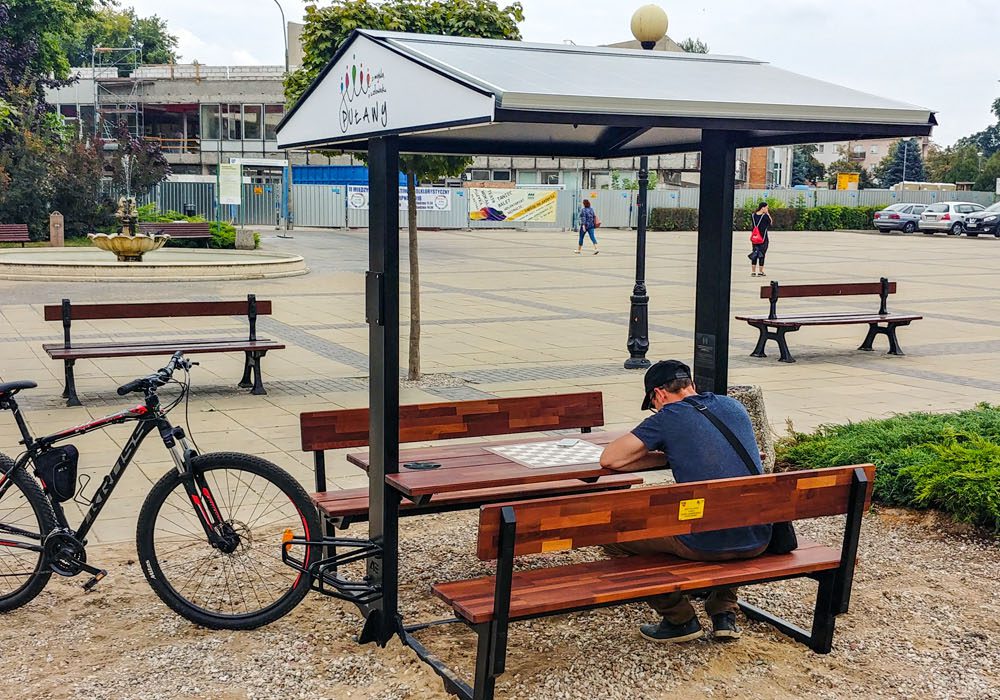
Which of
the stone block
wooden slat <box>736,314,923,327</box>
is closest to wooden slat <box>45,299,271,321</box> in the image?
wooden slat <box>736,314,923,327</box>

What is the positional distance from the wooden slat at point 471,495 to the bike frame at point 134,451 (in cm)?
59

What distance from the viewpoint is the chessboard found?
4.92m

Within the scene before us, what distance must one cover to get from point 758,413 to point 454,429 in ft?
8.03

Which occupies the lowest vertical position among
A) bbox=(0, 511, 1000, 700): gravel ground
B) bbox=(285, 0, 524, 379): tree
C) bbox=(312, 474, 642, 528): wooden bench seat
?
bbox=(0, 511, 1000, 700): gravel ground

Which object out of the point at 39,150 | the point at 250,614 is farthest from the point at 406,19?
the point at 39,150

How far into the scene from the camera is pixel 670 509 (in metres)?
3.97

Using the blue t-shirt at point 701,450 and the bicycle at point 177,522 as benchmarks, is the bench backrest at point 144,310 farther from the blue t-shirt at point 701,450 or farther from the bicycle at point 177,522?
the blue t-shirt at point 701,450

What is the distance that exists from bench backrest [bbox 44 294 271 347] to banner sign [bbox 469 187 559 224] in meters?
34.0

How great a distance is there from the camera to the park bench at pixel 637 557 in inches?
145

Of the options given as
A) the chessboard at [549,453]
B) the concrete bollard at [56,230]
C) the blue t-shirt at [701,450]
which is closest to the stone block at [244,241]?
the concrete bollard at [56,230]

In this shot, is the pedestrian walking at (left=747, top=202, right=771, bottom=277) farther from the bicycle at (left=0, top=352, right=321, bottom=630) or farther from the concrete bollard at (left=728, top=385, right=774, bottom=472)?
the bicycle at (left=0, top=352, right=321, bottom=630)

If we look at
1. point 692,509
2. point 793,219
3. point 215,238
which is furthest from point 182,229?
point 793,219

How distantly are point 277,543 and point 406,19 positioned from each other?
610 centimetres

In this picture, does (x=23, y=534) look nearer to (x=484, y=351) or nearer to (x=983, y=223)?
(x=484, y=351)
